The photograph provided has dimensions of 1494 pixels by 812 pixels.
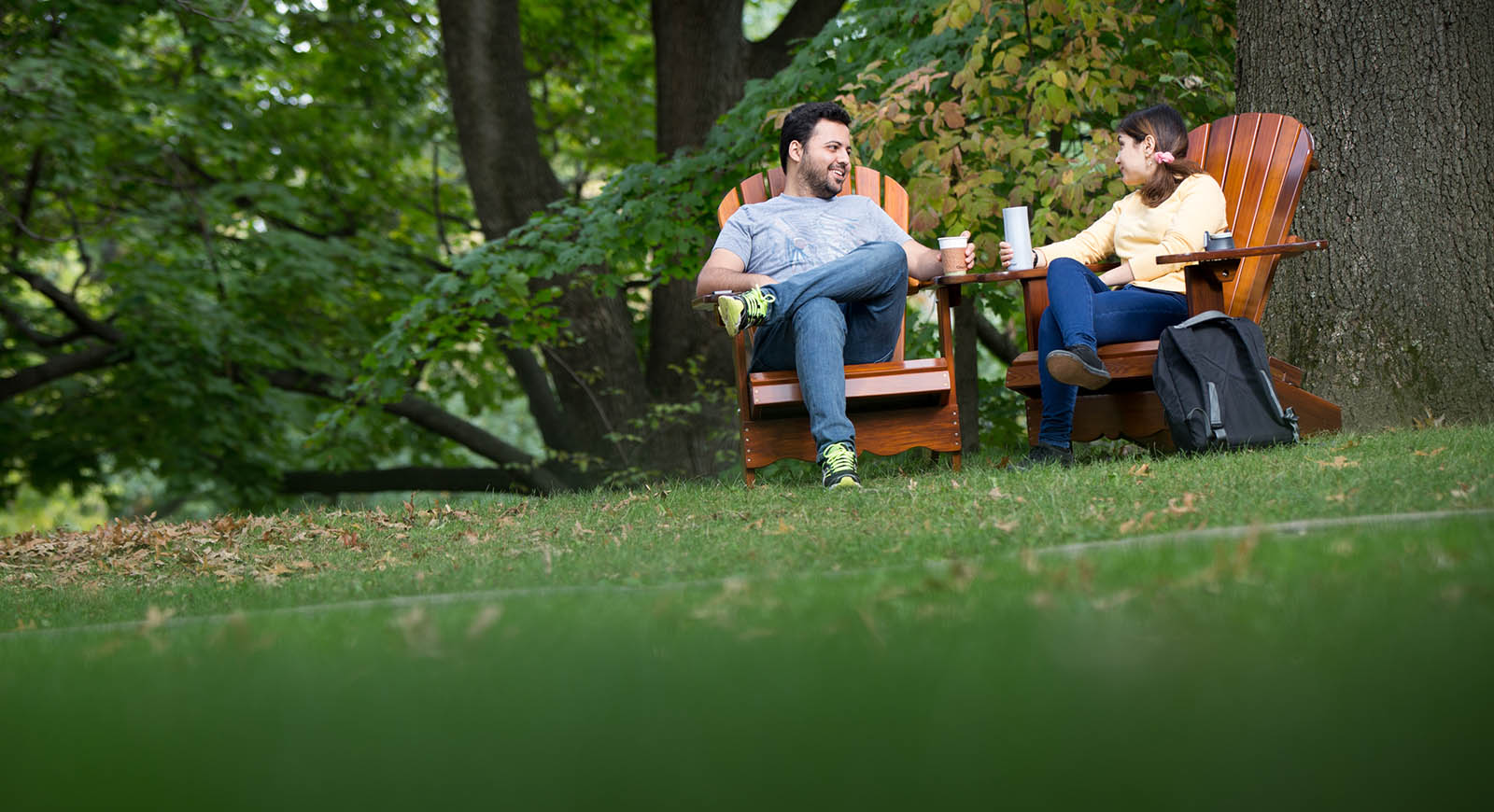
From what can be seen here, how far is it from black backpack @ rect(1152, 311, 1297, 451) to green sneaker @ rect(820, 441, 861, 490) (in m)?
1.10

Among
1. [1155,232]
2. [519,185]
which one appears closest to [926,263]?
[1155,232]

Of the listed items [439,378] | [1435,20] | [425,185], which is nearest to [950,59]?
[1435,20]

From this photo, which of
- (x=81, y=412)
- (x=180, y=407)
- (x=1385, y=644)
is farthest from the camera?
(x=81, y=412)

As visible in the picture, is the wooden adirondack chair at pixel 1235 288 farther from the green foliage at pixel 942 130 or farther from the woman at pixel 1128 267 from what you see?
the green foliage at pixel 942 130

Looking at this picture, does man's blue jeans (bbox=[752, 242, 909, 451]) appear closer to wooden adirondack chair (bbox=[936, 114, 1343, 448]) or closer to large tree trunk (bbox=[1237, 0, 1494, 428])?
wooden adirondack chair (bbox=[936, 114, 1343, 448])

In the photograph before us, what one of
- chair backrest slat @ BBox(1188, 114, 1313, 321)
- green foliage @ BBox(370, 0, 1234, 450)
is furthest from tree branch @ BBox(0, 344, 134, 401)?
chair backrest slat @ BBox(1188, 114, 1313, 321)

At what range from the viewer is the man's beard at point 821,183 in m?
4.82

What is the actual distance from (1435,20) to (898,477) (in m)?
2.79

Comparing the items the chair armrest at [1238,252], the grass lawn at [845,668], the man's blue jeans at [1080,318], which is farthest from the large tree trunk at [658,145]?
the grass lawn at [845,668]

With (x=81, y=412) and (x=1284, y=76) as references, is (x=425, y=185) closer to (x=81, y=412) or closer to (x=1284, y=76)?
(x=81, y=412)

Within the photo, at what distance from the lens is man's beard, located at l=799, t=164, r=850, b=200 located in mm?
4816

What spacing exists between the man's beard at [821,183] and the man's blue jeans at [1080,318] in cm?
97

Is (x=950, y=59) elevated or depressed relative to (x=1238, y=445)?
elevated

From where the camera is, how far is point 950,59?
20.4 ft
